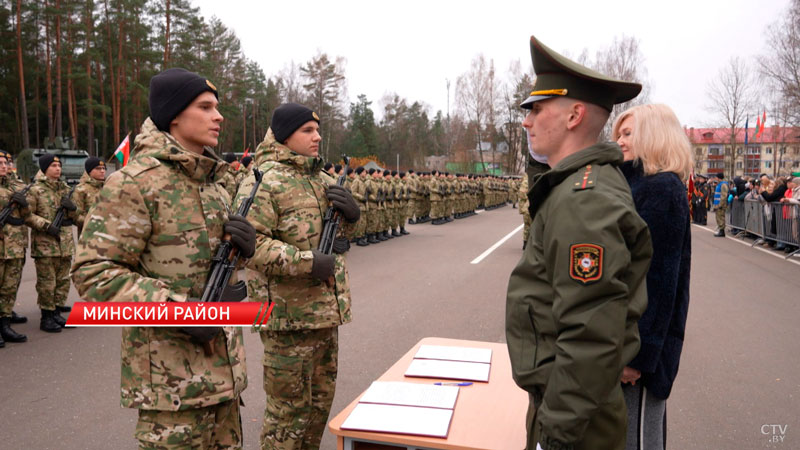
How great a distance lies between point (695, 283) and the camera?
9445 millimetres

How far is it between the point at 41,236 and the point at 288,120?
204 inches

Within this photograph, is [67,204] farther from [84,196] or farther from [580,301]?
[580,301]

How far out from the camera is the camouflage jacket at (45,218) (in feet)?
22.3

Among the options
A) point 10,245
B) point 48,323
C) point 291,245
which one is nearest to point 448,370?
point 291,245

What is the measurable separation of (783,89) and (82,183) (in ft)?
124

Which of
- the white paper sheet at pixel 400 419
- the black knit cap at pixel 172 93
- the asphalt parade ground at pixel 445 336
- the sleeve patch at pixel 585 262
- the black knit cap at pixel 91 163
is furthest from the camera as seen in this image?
the black knit cap at pixel 91 163

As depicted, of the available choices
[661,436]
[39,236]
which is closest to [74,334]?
[39,236]

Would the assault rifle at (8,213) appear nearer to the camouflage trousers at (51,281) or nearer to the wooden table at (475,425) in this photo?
the camouflage trousers at (51,281)

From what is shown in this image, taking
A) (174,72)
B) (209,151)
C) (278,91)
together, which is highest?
(278,91)

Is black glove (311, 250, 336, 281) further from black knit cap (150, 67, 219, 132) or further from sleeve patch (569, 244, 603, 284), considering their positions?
sleeve patch (569, 244, 603, 284)

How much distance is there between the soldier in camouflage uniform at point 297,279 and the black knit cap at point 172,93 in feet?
2.96

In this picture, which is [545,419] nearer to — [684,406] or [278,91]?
[684,406]

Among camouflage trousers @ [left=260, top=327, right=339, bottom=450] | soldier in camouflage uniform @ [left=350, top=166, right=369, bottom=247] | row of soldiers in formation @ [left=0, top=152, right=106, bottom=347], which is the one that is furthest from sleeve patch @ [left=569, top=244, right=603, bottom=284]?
soldier in camouflage uniform @ [left=350, top=166, right=369, bottom=247]

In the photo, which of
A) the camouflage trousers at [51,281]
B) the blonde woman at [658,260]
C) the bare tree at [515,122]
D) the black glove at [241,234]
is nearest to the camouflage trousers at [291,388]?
the black glove at [241,234]
